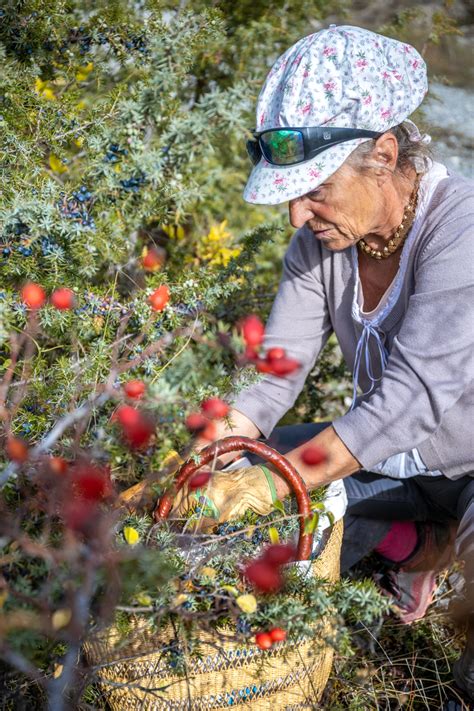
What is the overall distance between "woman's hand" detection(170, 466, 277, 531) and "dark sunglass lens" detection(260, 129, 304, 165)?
661mm

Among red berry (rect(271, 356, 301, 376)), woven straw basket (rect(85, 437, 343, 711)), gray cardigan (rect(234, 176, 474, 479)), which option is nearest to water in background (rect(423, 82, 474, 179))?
gray cardigan (rect(234, 176, 474, 479))

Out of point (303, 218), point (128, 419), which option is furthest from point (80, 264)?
point (128, 419)

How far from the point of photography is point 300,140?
1.53 metres

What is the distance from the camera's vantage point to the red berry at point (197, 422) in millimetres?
1147

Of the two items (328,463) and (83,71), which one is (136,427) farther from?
(83,71)

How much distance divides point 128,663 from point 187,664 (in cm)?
16

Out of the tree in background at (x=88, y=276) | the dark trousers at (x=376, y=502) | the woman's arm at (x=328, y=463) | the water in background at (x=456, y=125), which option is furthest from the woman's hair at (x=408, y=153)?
the water in background at (x=456, y=125)

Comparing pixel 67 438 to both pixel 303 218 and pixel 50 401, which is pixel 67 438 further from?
pixel 303 218

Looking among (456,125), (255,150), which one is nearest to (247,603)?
(255,150)

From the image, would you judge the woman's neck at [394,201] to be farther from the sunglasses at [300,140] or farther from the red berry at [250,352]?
the red berry at [250,352]

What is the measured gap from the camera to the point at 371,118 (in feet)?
5.08

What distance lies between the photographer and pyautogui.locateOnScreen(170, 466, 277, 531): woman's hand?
1501 mm

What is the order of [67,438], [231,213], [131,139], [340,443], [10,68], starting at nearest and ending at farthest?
[131,139] < [67,438] < [340,443] < [10,68] < [231,213]

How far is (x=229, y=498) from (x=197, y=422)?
0.44 m
